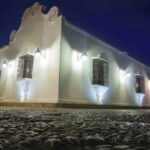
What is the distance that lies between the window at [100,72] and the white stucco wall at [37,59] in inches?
117

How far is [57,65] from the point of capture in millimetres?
11180

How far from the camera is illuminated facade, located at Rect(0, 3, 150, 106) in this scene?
1145 centimetres

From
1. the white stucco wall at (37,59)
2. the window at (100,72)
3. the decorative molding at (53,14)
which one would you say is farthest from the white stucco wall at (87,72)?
the decorative molding at (53,14)

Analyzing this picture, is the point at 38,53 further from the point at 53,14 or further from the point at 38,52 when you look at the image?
the point at 53,14

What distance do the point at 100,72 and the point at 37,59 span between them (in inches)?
155

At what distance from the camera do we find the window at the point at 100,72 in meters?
13.3

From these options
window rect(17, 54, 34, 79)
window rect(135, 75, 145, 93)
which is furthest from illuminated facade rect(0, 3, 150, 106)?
window rect(135, 75, 145, 93)

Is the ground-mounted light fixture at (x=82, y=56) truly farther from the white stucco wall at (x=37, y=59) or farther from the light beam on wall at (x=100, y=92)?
the light beam on wall at (x=100, y=92)

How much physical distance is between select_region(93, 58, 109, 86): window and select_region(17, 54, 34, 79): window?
376 cm

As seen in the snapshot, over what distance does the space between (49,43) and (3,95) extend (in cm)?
578

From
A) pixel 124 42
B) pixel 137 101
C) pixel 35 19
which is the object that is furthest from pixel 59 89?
pixel 124 42

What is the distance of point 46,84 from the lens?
458 inches

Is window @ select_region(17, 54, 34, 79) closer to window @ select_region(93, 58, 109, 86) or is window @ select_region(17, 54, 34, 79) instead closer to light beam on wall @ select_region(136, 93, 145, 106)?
window @ select_region(93, 58, 109, 86)

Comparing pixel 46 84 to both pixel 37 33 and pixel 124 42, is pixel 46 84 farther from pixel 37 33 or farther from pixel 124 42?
pixel 124 42
